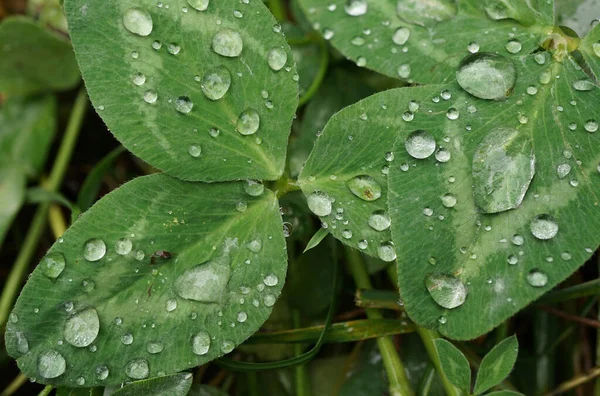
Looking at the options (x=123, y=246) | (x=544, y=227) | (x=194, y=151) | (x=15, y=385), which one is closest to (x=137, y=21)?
(x=194, y=151)

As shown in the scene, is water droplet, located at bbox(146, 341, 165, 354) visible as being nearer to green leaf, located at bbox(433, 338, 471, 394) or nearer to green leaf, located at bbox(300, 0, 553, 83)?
green leaf, located at bbox(433, 338, 471, 394)

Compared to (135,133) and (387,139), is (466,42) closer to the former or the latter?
(387,139)

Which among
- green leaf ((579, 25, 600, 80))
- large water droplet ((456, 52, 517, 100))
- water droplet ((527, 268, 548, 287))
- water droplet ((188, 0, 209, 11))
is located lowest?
water droplet ((527, 268, 548, 287))

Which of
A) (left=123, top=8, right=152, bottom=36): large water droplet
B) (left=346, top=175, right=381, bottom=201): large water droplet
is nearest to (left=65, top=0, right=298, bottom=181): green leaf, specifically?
(left=123, top=8, right=152, bottom=36): large water droplet

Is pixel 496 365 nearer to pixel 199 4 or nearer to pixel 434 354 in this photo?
pixel 434 354

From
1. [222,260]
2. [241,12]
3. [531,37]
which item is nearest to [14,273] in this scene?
[222,260]

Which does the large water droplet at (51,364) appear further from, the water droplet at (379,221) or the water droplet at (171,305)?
the water droplet at (379,221)
